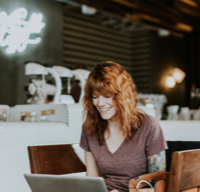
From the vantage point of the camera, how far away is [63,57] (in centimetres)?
589

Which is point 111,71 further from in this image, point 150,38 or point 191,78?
point 191,78

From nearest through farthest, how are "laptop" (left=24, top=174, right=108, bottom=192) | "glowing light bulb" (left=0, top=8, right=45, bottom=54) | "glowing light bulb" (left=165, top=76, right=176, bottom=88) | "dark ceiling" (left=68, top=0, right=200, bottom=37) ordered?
"laptop" (left=24, top=174, right=108, bottom=192) < "glowing light bulb" (left=0, top=8, right=45, bottom=54) < "dark ceiling" (left=68, top=0, right=200, bottom=37) < "glowing light bulb" (left=165, top=76, right=176, bottom=88)

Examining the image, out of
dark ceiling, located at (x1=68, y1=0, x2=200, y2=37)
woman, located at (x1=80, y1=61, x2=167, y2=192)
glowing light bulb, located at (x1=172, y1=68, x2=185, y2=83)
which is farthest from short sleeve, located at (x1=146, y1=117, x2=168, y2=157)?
glowing light bulb, located at (x1=172, y1=68, x2=185, y2=83)

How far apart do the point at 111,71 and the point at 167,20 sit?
599 centimetres

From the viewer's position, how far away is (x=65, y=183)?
0.96 m

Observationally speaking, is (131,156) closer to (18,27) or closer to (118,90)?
(118,90)

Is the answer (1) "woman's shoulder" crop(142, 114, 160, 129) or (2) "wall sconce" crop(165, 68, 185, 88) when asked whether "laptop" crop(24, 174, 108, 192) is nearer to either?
(1) "woman's shoulder" crop(142, 114, 160, 129)

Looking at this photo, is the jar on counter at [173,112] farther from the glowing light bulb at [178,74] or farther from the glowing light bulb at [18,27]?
the glowing light bulb at [178,74]

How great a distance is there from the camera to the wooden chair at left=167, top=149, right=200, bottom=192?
3.04 ft

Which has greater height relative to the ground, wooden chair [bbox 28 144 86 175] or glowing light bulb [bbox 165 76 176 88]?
glowing light bulb [bbox 165 76 176 88]

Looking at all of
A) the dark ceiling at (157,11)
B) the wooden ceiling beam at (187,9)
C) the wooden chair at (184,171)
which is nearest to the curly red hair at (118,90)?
the wooden chair at (184,171)

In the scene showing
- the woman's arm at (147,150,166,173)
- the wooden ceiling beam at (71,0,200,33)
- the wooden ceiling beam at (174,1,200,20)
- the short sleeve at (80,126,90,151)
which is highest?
the wooden ceiling beam at (174,1,200,20)

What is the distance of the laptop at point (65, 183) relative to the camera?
3.02 ft

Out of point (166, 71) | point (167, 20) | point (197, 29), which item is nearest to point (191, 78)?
point (166, 71)
